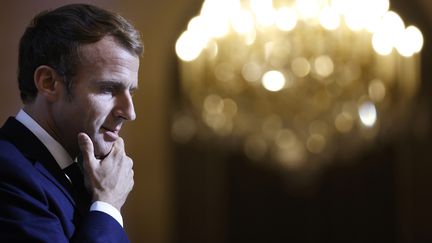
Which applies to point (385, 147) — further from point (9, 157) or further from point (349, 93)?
point (9, 157)

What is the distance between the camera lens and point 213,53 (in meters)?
5.47

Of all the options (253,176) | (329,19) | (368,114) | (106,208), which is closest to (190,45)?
(329,19)

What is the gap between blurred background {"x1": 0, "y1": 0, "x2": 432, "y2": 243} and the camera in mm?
7520

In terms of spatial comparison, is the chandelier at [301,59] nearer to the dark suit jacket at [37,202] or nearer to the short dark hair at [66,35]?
the short dark hair at [66,35]

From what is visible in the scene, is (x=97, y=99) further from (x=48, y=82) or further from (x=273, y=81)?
(x=273, y=81)

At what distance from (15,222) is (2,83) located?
3.56 meters

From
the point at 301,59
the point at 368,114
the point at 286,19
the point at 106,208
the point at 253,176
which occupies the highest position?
the point at 286,19

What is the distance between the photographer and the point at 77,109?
162 centimetres

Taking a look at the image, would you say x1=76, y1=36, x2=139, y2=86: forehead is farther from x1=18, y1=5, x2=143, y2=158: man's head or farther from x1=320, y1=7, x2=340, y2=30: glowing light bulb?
x1=320, y1=7, x2=340, y2=30: glowing light bulb

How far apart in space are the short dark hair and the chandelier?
3605 millimetres

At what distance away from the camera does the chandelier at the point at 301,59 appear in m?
5.20

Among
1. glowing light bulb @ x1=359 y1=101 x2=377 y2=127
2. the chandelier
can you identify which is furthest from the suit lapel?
glowing light bulb @ x1=359 y1=101 x2=377 y2=127

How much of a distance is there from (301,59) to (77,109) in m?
3.83

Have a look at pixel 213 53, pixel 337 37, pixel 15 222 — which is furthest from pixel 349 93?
pixel 15 222
